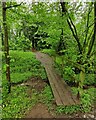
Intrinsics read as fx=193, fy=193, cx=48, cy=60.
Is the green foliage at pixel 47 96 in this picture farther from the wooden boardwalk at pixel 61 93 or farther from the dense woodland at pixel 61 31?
Result: the wooden boardwalk at pixel 61 93

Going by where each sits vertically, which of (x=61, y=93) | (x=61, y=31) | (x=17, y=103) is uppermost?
(x=61, y=31)

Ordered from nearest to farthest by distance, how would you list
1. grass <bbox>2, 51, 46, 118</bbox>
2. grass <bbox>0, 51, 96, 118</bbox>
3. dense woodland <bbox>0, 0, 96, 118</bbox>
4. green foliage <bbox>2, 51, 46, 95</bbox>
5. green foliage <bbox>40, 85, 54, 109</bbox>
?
1. dense woodland <bbox>0, 0, 96, 118</bbox>
2. grass <bbox>0, 51, 96, 118</bbox>
3. grass <bbox>2, 51, 46, 118</bbox>
4. green foliage <bbox>40, 85, 54, 109</bbox>
5. green foliage <bbox>2, 51, 46, 95</bbox>

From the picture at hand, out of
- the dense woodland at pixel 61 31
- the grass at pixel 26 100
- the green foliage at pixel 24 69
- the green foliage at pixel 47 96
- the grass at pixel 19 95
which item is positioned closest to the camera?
the dense woodland at pixel 61 31

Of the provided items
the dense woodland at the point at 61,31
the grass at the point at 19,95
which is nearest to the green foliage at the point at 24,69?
the grass at the point at 19,95

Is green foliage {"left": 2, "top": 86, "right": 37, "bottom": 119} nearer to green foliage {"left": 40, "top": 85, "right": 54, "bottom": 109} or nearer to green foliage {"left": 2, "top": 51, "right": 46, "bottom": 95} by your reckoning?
green foliage {"left": 40, "top": 85, "right": 54, "bottom": 109}

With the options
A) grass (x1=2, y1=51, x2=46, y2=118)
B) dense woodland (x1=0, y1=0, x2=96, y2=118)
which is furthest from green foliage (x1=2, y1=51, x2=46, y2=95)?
dense woodland (x1=0, y1=0, x2=96, y2=118)

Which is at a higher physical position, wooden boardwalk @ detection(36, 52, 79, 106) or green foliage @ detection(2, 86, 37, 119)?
wooden boardwalk @ detection(36, 52, 79, 106)

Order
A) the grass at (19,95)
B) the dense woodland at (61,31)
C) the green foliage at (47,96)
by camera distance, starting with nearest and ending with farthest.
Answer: the dense woodland at (61,31) < the grass at (19,95) < the green foliage at (47,96)

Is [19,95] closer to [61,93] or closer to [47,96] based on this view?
[47,96]

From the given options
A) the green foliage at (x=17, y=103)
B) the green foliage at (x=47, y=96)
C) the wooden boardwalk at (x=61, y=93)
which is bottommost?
the green foliage at (x=17, y=103)

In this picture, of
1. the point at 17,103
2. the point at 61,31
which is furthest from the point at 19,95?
the point at 61,31

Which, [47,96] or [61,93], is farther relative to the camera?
[47,96]

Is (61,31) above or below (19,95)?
above

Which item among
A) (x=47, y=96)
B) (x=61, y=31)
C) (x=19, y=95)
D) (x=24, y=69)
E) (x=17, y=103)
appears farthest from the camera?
(x=24, y=69)
